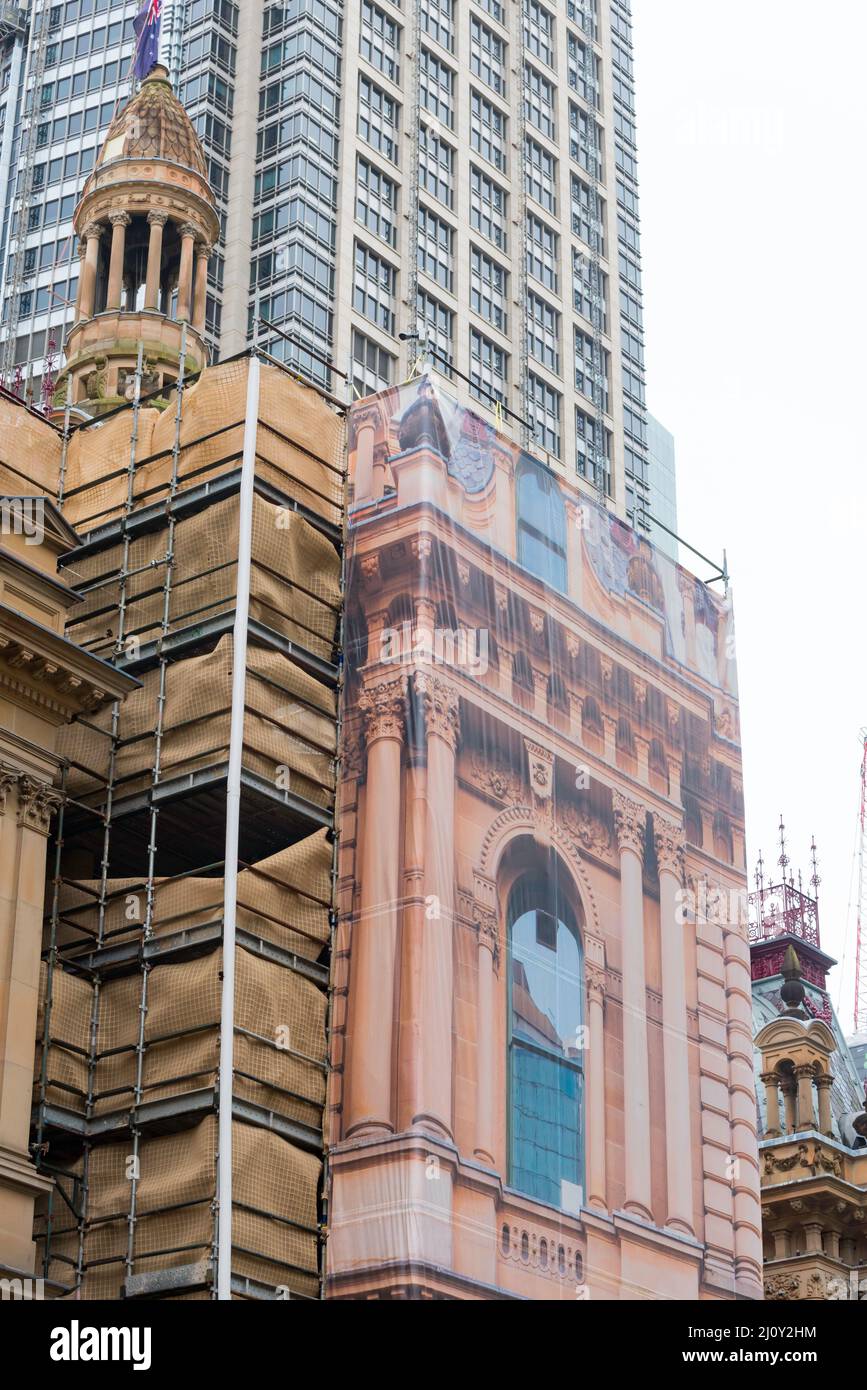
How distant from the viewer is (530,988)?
43.7 m

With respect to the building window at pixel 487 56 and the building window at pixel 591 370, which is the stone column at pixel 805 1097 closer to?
the building window at pixel 591 370

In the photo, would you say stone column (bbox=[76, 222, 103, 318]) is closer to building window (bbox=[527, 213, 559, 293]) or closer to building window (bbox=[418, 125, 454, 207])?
building window (bbox=[418, 125, 454, 207])

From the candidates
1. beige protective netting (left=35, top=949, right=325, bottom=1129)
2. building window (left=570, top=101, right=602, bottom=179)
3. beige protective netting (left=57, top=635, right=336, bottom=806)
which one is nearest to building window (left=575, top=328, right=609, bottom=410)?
building window (left=570, top=101, right=602, bottom=179)

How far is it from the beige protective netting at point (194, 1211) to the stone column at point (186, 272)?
23760mm

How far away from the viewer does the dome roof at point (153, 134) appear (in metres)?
60.6

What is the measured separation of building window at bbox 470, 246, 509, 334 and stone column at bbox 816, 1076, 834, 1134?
55.2 metres

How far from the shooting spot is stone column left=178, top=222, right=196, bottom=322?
189 feet

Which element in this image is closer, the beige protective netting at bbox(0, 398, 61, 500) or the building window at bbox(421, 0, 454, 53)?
the beige protective netting at bbox(0, 398, 61, 500)

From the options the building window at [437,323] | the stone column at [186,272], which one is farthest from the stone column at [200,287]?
the building window at [437,323]

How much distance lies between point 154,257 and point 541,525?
50.3 ft

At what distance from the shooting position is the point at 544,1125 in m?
43.0

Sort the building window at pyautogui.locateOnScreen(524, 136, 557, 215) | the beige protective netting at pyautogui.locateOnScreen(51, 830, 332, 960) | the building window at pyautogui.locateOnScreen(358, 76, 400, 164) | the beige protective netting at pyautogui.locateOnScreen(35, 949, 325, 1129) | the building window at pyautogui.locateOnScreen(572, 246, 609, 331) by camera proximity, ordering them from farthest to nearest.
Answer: the building window at pyautogui.locateOnScreen(572, 246, 609, 331) < the building window at pyautogui.locateOnScreen(524, 136, 557, 215) < the building window at pyautogui.locateOnScreen(358, 76, 400, 164) < the beige protective netting at pyautogui.locateOnScreen(51, 830, 332, 960) < the beige protective netting at pyautogui.locateOnScreen(35, 949, 325, 1129)

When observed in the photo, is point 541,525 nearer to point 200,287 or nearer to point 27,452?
point 27,452
